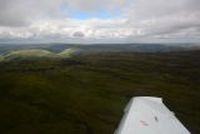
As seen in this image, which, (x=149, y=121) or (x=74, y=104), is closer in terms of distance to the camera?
(x=149, y=121)

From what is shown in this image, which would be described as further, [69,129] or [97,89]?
[97,89]

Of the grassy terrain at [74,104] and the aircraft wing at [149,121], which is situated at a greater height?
the aircraft wing at [149,121]

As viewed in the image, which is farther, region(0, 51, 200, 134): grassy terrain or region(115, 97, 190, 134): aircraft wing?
region(0, 51, 200, 134): grassy terrain

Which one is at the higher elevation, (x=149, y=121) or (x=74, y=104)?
(x=149, y=121)

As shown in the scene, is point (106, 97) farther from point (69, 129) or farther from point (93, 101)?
point (69, 129)

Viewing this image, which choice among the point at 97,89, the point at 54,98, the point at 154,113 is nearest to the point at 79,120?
the point at 54,98

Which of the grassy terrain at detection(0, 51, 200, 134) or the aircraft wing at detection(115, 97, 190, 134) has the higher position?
the aircraft wing at detection(115, 97, 190, 134)

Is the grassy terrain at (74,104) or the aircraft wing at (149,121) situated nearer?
the aircraft wing at (149,121)

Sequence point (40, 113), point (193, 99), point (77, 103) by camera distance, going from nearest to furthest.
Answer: point (40, 113) < point (77, 103) < point (193, 99)
